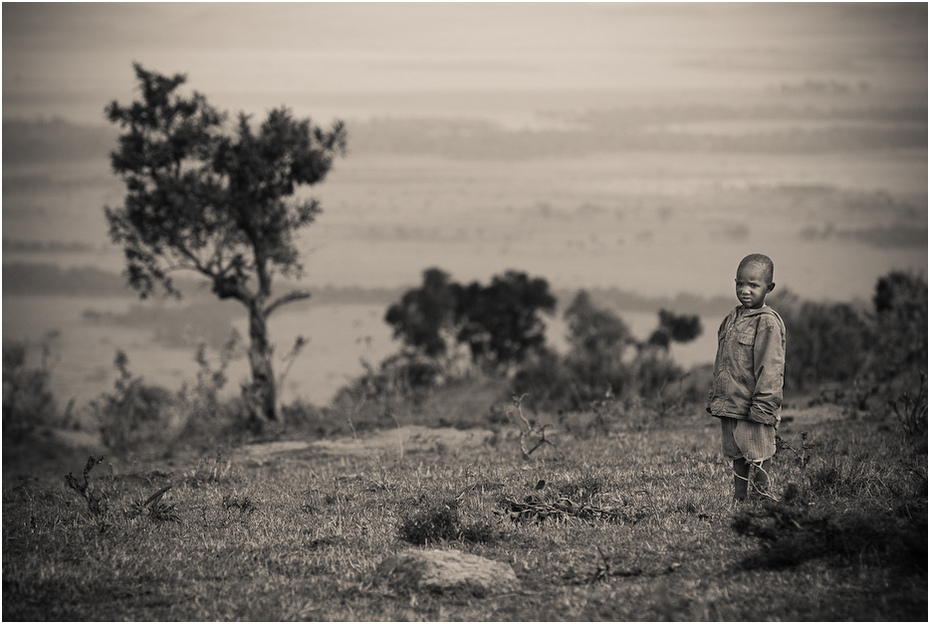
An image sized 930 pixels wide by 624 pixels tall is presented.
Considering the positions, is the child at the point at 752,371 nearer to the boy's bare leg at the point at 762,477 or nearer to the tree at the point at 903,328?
the boy's bare leg at the point at 762,477

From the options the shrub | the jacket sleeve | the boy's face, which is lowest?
the shrub

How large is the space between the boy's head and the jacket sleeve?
184 millimetres

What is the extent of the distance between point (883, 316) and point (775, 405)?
92.0 feet

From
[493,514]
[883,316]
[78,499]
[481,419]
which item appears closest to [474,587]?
[493,514]

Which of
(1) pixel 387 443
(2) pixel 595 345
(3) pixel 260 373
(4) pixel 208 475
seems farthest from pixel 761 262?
(2) pixel 595 345

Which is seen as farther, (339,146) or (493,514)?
(339,146)

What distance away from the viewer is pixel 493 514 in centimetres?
795

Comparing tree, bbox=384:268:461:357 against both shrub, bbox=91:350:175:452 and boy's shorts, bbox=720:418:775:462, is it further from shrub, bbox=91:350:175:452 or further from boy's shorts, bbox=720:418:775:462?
boy's shorts, bbox=720:418:775:462

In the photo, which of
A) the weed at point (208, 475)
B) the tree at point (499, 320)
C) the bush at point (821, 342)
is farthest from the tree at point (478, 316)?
the weed at point (208, 475)

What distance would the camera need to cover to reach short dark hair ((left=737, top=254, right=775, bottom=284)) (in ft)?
24.8

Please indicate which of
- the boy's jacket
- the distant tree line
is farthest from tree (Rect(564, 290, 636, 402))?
the boy's jacket

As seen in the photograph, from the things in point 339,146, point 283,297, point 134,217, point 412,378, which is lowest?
point 412,378

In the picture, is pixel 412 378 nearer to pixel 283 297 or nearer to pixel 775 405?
pixel 283 297

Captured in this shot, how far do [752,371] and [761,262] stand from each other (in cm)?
87
